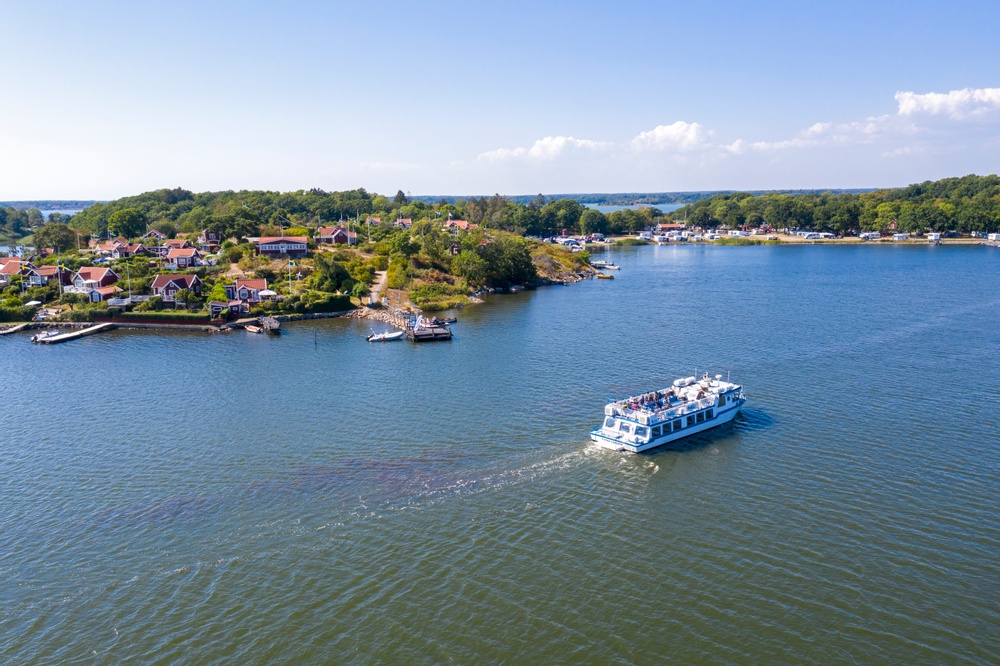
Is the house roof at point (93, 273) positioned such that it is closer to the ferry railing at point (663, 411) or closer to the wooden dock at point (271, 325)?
the wooden dock at point (271, 325)

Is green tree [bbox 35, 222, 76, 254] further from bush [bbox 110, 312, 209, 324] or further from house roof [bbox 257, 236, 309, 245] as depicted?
bush [bbox 110, 312, 209, 324]

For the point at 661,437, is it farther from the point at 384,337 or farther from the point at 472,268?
the point at 472,268

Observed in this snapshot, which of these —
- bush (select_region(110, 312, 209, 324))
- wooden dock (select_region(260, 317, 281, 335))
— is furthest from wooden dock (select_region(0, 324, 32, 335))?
Result: wooden dock (select_region(260, 317, 281, 335))

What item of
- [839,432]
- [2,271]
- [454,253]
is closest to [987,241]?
[454,253]

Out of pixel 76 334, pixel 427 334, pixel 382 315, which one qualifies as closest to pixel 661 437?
pixel 427 334

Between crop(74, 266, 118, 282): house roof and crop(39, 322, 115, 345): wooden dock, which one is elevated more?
crop(74, 266, 118, 282): house roof
